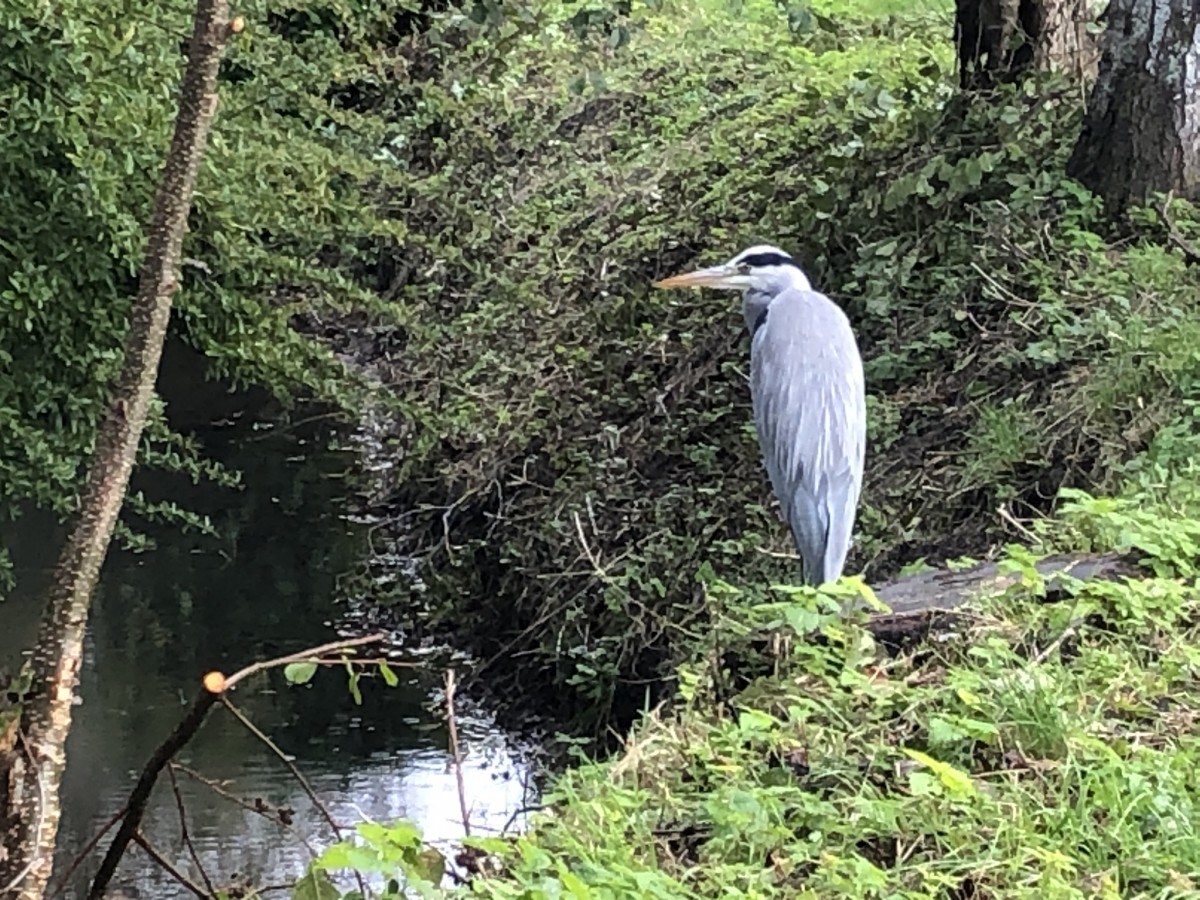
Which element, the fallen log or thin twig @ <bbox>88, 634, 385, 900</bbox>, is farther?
the fallen log

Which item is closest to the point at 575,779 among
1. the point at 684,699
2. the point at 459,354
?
the point at 684,699

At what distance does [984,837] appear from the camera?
2.50m

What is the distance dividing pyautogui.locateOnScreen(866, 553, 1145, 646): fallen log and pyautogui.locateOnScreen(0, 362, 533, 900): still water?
47.5 inches

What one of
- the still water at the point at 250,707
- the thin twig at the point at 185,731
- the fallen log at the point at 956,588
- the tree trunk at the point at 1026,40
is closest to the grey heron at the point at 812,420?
the fallen log at the point at 956,588

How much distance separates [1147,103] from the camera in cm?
538

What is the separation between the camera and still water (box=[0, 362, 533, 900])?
488 centimetres

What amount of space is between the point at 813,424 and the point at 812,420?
0.02 m

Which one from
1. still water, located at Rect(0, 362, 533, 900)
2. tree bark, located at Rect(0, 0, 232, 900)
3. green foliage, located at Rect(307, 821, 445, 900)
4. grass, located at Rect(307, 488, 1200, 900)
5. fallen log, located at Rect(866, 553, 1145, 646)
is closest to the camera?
green foliage, located at Rect(307, 821, 445, 900)

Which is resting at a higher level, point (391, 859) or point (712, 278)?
point (712, 278)

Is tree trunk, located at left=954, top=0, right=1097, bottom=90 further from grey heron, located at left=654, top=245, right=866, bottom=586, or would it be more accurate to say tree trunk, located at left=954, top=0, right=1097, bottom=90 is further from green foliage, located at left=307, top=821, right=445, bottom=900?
green foliage, located at left=307, top=821, right=445, bottom=900

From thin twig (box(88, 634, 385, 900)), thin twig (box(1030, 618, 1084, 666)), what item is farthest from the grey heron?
thin twig (box(88, 634, 385, 900))

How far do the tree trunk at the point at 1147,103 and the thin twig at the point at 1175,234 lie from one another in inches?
3.7

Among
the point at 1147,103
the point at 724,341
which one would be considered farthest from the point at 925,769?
the point at 724,341

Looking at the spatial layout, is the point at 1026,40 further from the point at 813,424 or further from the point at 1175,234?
the point at 813,424
